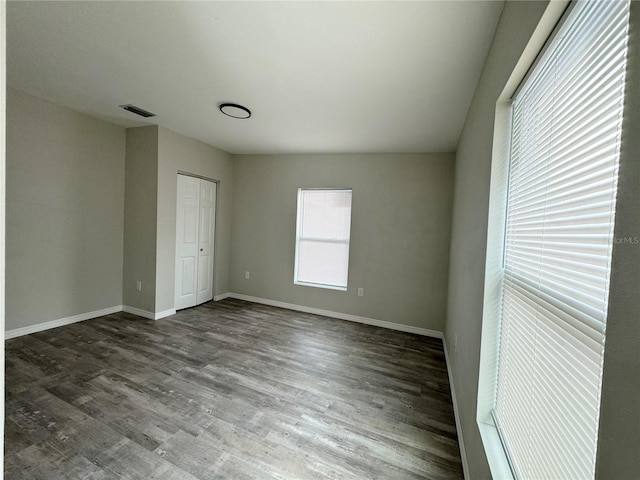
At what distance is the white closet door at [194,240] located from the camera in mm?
3842

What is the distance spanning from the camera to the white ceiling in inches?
56.9

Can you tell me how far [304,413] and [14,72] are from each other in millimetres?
3631

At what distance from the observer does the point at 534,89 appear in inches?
40.3

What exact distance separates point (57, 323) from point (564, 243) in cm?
454

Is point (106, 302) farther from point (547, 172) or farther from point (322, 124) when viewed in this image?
point (547, 172)

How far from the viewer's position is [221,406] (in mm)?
1965

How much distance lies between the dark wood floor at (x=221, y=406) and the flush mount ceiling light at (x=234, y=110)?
2.47 m

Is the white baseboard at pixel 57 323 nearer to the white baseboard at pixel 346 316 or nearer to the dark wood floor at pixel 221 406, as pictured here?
the dark wood floor at pixel 221 406

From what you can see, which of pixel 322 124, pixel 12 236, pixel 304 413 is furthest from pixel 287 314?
pixel 12 236

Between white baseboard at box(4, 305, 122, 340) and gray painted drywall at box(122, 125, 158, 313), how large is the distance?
0.82 ft

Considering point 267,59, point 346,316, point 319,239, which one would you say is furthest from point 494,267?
point 319,239

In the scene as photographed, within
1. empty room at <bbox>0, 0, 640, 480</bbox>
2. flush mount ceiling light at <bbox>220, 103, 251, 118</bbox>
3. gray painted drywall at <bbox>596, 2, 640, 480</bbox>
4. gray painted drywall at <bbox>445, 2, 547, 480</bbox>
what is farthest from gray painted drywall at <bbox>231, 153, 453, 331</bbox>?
gray painted drywall at <bbox>596, 2, 640, 480</bbox>

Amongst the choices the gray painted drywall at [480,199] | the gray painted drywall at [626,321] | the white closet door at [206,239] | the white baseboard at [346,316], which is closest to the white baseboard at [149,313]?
the white closet door at [206,239]

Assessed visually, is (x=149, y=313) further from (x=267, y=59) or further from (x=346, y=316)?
(x=267, y=59)
